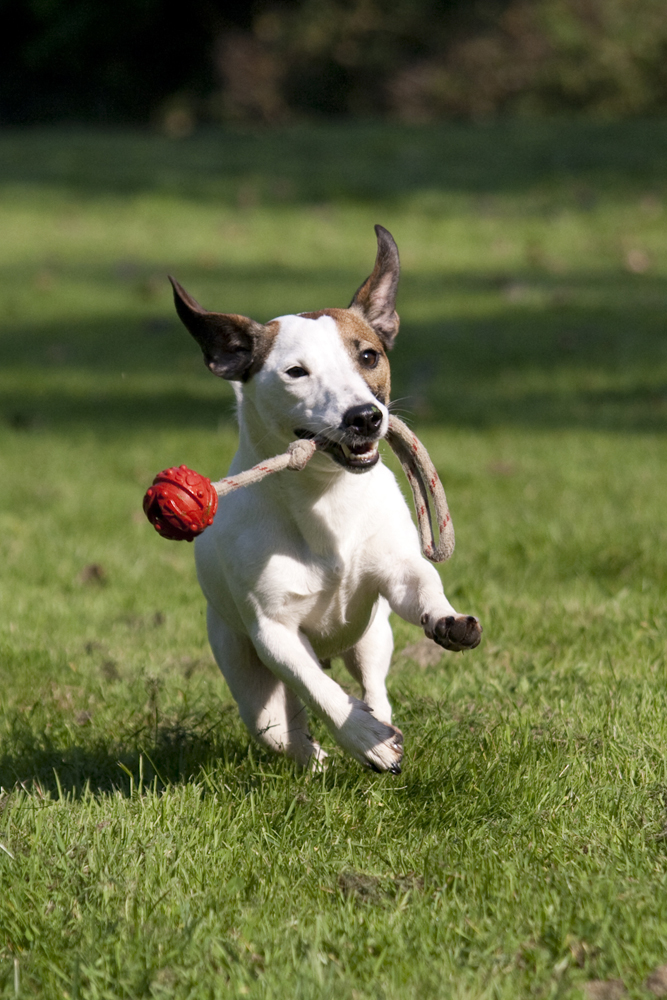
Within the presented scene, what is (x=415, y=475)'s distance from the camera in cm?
368

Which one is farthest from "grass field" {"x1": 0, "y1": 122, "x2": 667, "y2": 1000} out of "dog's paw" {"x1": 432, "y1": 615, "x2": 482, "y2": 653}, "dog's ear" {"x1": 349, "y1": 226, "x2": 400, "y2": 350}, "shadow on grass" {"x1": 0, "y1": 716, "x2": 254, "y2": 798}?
"dog's ear" {"x1": 349, "y1": 226, "x2": 400, "y2": 350}

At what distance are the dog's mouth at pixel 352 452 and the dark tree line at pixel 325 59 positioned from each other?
23635 millimetres

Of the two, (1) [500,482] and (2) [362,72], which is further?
(2) [362,72]

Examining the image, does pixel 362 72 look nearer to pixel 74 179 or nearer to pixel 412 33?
pixel 412 33

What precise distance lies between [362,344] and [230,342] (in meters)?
0.38

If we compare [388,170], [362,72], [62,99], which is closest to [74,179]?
[388,170]

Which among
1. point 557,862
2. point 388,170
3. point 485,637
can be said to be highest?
point 557,862

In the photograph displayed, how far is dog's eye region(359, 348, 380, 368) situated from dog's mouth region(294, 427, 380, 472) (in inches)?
12.4

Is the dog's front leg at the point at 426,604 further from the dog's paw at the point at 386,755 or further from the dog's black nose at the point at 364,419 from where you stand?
the dog's black nose at the point at 364,419

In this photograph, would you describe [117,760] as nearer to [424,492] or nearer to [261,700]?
[261,700]

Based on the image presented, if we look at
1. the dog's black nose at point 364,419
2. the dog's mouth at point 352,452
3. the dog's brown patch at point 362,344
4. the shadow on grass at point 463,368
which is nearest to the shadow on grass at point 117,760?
the dog's mouth at point 352,452

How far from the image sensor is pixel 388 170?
57.5 feet

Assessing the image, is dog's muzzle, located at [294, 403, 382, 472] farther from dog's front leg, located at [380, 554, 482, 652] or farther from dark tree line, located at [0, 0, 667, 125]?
dark tree line, located at [0, 0, 667, 125]

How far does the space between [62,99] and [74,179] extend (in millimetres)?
15370
